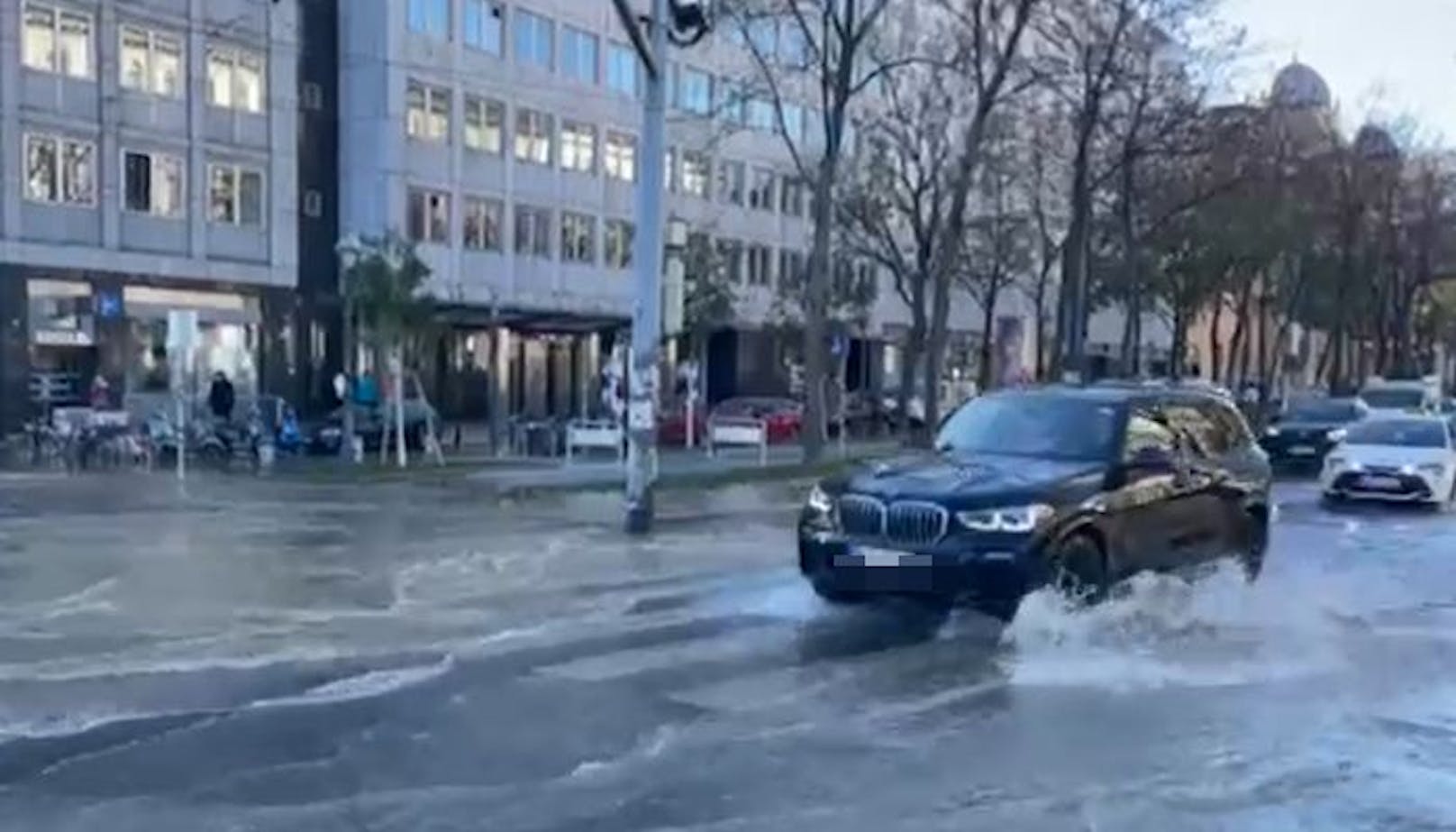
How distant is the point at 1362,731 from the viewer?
8.94 meters

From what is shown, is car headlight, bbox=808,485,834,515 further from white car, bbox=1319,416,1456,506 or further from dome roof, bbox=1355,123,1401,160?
dome roof, bbox=1355,123,1401,160

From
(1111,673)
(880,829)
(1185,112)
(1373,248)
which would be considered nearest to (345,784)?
(880,829)

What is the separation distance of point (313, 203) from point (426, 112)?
4.69 metres

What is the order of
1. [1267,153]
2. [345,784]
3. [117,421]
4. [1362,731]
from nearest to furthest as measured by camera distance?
1. [345,784]
2. [1362,731]
3. [117,421]
4. [1267,153]

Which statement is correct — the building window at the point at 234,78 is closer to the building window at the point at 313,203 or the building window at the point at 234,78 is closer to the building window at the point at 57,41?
the building window at the point at 313,203

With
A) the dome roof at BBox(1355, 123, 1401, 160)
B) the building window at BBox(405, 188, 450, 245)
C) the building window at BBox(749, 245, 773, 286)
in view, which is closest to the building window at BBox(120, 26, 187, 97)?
the building window at BBox(405, 188, 450, 245)

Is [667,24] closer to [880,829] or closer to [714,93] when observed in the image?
[880,829]

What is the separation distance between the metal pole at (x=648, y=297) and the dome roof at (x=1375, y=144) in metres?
43.8

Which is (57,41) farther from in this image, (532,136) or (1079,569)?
(1079,569)

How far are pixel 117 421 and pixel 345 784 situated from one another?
2804cm

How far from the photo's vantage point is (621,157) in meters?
60.6

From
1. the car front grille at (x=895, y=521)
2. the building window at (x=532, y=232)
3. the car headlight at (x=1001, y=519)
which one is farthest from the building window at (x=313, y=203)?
the car headlight at (x=1001, y=519)

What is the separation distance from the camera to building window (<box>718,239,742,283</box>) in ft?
215

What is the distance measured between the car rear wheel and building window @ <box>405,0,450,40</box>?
41364 mm
